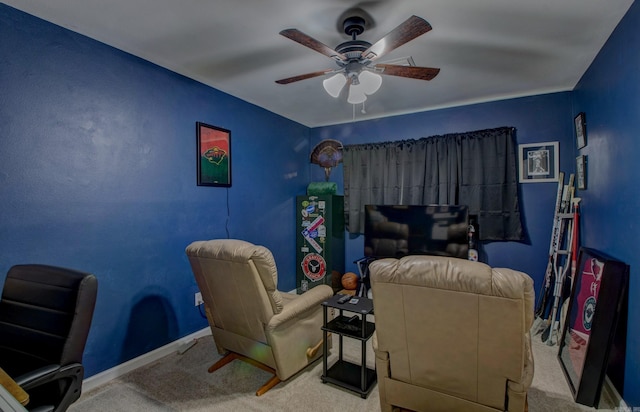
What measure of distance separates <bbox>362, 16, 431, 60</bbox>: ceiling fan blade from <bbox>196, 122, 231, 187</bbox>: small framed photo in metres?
1.85

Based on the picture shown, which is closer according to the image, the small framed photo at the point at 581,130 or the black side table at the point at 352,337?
the black side table at the point at 352,337

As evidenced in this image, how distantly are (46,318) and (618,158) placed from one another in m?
3.46

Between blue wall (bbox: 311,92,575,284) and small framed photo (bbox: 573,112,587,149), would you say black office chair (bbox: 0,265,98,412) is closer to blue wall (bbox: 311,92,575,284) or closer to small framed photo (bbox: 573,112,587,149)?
blue wall (bbox: 311,92,575,284)

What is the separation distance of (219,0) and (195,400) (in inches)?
103

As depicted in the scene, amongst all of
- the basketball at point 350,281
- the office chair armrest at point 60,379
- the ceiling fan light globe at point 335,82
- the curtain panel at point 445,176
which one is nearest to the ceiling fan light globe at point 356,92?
the ceiling fan light globe at point 335,82

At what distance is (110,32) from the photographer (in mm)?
2221

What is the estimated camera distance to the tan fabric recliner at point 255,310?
2018 mm

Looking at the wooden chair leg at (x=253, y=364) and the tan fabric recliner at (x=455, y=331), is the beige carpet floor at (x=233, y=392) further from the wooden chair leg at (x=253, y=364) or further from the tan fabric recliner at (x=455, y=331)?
the tan fabric recliner at (x=455, y=331)

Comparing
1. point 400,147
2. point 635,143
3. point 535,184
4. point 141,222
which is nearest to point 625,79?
point 635,143

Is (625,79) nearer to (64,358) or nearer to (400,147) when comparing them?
(400,147)

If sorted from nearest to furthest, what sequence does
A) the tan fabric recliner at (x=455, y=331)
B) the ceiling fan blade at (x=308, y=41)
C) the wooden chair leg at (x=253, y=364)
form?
the tan fabric recliner at (x=455, y=331)
the ceiling fan blade at (x=308, y=41)
the wooden chair leg at (x=253, y=364)

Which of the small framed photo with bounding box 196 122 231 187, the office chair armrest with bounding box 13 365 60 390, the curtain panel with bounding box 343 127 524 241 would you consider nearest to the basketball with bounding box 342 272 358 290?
the curtain panel with bounding box 343 127 524 241

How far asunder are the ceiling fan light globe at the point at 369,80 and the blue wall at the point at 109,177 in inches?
68.4

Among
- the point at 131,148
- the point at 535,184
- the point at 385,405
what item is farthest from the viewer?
the point at 535,184
